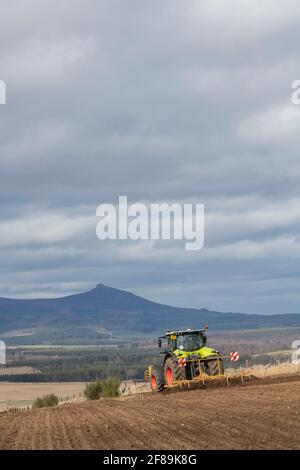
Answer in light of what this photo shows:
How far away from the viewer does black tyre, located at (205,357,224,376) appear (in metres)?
34.5

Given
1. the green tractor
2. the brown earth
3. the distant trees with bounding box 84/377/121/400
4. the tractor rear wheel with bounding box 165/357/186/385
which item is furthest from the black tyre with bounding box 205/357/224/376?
the distant trees with bounding box 84/377/121/400

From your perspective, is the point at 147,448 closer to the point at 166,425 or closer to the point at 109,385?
the point at 166,425

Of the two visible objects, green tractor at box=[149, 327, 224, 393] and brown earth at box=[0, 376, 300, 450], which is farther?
green tractor at box=[149, 327, 224, 393]

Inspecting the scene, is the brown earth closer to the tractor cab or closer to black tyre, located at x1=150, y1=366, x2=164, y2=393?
black tyre, located at x1=150, y1=366, x2=164, y2=393

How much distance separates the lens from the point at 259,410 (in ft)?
72.7

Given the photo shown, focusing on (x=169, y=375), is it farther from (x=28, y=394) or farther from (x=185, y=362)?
(x=28, y=394)

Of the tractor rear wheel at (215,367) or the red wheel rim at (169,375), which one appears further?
the red wheel rim at (169,375)

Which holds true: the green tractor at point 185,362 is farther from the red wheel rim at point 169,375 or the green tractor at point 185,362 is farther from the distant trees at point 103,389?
the distant trees at point 103,389

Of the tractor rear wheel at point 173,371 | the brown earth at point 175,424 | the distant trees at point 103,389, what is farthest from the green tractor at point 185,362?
the distant trees at point 103,389

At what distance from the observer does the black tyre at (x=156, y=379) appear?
34938 millimetres

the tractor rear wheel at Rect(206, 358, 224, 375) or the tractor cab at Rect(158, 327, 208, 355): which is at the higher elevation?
the tractor cab at Rect(158, 327, 208, 355)

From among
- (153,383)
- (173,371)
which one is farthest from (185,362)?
(153,383)

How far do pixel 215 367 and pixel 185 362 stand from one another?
1.19 m
